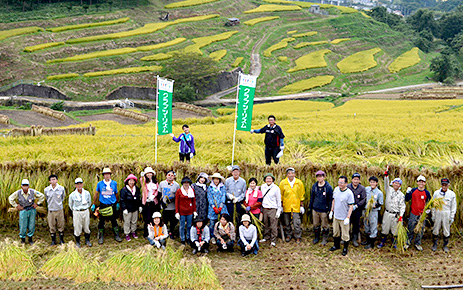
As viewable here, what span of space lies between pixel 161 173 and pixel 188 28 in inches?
2959

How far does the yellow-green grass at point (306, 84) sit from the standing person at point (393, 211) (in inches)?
2270

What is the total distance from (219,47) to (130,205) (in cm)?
6925

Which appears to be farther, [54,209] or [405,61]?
[405,61]

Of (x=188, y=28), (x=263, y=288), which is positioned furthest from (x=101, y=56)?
(x=263, y=288)

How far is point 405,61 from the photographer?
282 ft

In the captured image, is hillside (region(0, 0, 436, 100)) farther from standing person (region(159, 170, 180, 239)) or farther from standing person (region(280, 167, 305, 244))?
standing person (region(280, 167, 305, 244))

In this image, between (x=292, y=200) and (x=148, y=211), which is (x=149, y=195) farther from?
(x=292, y=200)

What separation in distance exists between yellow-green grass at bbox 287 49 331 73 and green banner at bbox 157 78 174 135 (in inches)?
2489

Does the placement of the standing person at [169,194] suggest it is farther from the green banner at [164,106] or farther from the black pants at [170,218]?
the green banner at [164,106]

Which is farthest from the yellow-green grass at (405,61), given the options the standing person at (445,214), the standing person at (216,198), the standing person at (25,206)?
the standing person at (25,206)

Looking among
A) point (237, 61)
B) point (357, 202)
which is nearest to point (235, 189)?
point (357, 202)

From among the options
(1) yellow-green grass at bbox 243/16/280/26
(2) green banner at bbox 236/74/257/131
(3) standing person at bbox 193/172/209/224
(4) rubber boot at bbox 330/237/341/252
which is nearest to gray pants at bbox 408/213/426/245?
(4) rubber boot at bbox 330/237/341/252

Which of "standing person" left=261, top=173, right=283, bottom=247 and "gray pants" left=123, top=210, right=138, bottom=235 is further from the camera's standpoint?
"gray pants" left=123, top=210, right=138, bottom=235

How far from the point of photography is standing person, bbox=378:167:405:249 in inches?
388
